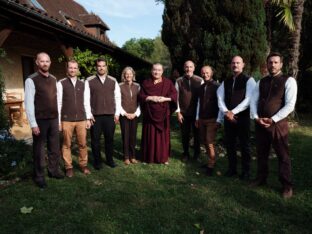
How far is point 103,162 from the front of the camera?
6312mm

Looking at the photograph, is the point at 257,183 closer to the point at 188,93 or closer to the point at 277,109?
the point at 277,109

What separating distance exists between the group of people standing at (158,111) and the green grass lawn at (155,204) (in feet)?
1.15

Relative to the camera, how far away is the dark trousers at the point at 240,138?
506 centimetres

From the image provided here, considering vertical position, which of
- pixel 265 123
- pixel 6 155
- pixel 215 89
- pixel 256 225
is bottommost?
pixel 256 225

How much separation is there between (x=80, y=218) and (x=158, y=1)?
883 inches

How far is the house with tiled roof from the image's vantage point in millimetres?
6926

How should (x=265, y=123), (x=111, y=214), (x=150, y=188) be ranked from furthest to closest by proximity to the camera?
1. (x=150, y=188)
2. (x=265, y=123)
3. (x=111, y=214)

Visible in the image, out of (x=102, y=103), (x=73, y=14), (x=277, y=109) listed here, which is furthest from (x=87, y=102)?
(x=73, y=14)

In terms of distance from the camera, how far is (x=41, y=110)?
4.69 meters

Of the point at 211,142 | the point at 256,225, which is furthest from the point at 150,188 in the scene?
the point at 256,225

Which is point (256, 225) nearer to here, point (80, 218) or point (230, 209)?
point (230, 209)

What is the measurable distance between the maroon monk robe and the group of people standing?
0.06 feet

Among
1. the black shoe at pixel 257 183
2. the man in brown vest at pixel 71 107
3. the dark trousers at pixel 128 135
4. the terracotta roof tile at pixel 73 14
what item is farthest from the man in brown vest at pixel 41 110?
the terracotta roof tile at pixel 73 14

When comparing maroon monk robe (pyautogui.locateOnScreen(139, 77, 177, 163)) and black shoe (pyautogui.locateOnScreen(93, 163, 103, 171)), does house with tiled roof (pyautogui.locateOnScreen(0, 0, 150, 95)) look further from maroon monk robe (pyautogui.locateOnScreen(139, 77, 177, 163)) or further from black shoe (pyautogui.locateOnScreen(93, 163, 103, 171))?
black shoe (pyautogui.locateOnScreen(93, 163, 103, 171))
